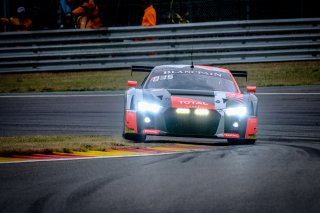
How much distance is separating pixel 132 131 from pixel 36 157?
1775 millimetres

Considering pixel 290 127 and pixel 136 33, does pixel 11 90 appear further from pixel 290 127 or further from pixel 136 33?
pixel 290 127

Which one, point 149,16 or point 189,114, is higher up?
point 149,16

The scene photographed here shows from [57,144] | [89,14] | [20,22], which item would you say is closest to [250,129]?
[57,144]

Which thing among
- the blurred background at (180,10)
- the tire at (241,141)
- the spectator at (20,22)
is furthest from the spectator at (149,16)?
the tire at (241,141)

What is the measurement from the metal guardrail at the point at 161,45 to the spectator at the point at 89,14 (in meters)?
0.90

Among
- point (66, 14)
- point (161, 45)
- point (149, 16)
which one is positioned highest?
point (66, 14)

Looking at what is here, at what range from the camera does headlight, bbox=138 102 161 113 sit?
9.95 meters

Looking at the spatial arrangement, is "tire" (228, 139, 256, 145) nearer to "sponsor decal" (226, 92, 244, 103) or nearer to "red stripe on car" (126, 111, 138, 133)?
"sponsor decal" (226, 92, 244, 103)

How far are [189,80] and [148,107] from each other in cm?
154

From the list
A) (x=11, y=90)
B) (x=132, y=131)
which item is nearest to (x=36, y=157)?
(x=132, y=131)

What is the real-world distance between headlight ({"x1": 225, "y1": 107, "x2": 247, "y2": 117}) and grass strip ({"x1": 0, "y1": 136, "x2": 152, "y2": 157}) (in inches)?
43.9

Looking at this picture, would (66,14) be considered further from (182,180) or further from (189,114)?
(182,180)

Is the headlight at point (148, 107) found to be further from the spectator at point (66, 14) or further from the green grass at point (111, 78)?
the spectator at point (66, 14)

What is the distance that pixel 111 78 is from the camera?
62.4 feet
